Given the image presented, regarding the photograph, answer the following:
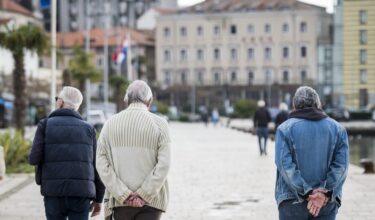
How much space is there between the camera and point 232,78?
14550cm

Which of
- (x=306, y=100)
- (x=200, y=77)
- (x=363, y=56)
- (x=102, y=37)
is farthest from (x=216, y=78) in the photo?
(x=306, y=100)

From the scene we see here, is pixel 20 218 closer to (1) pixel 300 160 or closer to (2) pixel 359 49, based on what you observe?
(1) pixel 300 160

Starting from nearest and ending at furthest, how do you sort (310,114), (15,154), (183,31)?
(310,114) < (15,154) < (183,31)

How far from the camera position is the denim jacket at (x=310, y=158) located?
8383 mm

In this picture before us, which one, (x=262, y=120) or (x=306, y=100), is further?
(x=262, y=120)

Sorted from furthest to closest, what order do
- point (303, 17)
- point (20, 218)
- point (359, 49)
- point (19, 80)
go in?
1. point (303, 17)
2. point (359, 49)
3. point (19, 80)
4. point (20, 218)

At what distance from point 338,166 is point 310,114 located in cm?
47

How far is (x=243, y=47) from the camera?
146625mm

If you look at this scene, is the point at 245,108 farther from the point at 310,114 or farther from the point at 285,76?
the point at 310,114

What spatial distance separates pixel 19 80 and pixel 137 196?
28127 mm

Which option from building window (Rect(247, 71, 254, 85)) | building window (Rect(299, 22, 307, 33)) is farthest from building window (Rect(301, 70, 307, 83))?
building window (Rect(247, 71, 254, 85))

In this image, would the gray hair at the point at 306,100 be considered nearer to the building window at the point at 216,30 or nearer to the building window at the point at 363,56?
the building window at the point at 363,56

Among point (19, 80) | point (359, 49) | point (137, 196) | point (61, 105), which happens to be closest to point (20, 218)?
point (61, 105)

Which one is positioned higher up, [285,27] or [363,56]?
[285,27]
